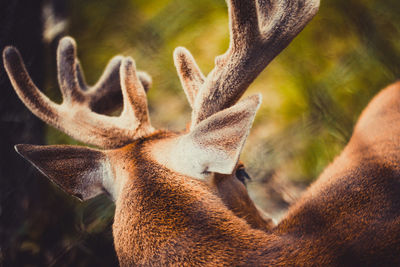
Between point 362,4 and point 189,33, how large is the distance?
2.39 ft

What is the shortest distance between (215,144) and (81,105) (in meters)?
0.57

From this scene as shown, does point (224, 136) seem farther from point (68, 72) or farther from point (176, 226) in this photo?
point (68, 72)

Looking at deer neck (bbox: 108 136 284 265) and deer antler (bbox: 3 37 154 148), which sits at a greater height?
deer antler (bbox: 3 37 154 148)

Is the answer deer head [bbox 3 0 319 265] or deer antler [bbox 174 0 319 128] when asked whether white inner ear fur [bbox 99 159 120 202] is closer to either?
deer head [bbox 3 0 319 265]

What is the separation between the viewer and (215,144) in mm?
640

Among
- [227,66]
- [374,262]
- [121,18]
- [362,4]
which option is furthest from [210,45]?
[374,262]

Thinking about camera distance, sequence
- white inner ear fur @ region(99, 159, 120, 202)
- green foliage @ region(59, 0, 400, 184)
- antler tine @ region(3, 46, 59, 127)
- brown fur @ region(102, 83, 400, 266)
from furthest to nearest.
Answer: green foliage @ region(59, 0, 400, 184), antler tine @ region(3, 46, 59, 127), white inner ear fur @ region(99, 159, 120, 202), brown fur @ region(102, 83, 400, 266)

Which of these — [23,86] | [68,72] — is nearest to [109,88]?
[68,72]

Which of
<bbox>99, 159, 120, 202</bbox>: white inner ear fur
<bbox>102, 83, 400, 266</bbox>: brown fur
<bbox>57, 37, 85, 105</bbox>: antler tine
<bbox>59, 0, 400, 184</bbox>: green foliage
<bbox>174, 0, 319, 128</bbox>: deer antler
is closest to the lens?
<bbox>102, 83, 400, 266</bbox>: brown fur

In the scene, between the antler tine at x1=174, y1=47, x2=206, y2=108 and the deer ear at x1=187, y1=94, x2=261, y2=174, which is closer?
the deer ear at x1=187, y1=94, x2=261, y2=174

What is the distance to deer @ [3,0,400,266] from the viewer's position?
0.58m

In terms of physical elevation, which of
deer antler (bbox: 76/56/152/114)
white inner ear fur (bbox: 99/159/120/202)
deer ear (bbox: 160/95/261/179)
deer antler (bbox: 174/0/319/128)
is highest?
deer antler (bbox: 174/0/319/128)

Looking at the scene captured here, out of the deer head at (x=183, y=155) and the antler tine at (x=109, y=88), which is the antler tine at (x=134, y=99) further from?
the antler tine at (x=109, y=88)

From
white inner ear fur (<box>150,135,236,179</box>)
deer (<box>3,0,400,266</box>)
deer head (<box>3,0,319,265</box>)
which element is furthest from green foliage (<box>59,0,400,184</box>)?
white inner ear fur (<box>150,135,236,179</box>)
